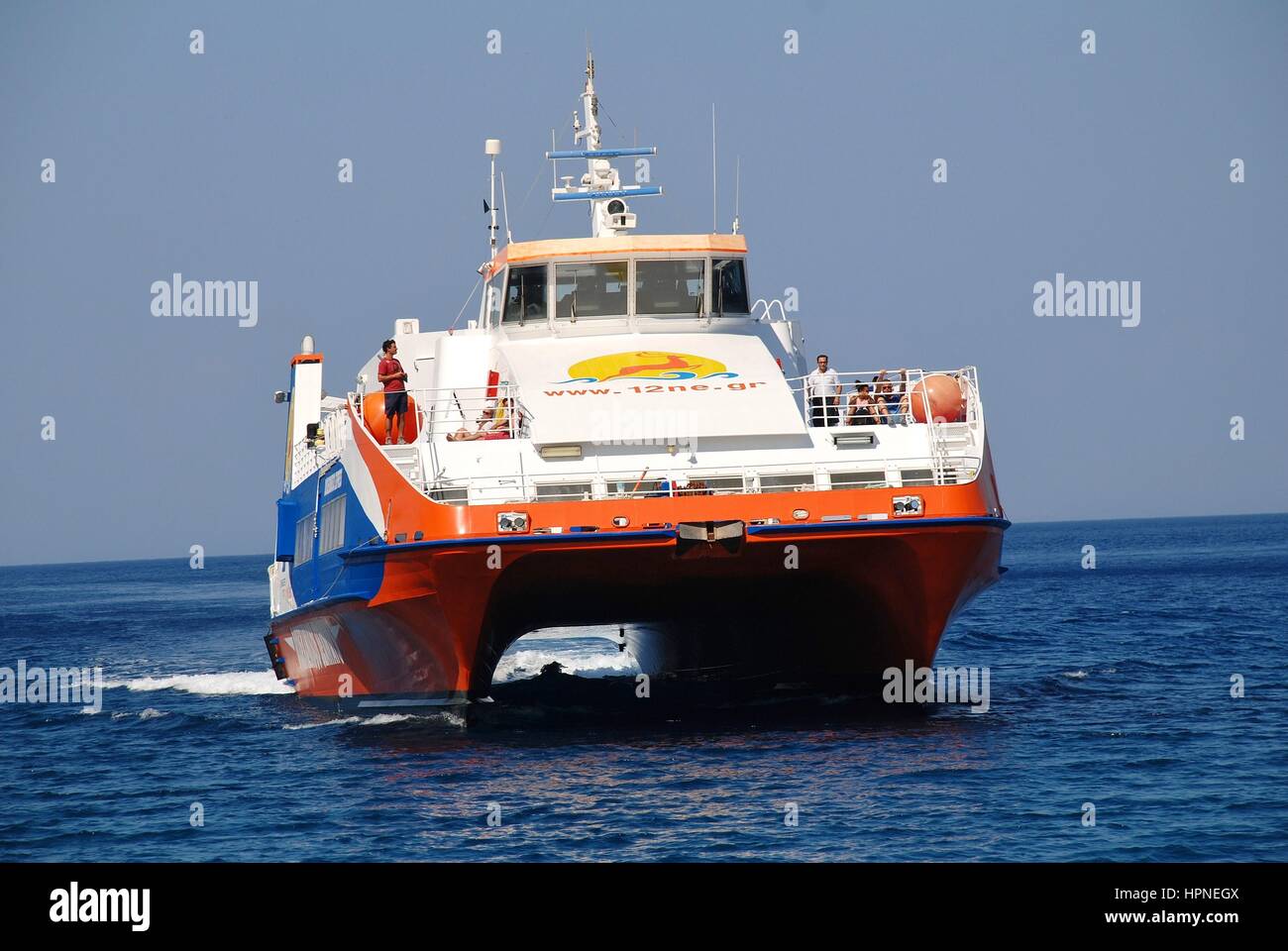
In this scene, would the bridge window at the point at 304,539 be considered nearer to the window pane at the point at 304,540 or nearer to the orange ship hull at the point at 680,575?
the window pane at the point at 304,540

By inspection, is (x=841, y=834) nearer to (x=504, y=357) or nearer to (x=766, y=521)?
(x=766, y=521)

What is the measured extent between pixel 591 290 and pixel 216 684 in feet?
37.1

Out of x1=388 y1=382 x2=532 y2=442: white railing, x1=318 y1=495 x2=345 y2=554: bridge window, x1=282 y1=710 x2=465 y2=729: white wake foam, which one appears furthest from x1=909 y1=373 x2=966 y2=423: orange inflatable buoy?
x1=318 y1=495 x2=345 y2=554: bridge window

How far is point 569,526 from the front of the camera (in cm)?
1525

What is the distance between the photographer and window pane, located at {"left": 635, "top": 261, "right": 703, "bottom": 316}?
62.5 feet

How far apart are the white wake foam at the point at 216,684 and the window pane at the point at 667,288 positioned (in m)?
9.14

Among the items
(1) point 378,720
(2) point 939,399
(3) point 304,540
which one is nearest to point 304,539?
(3) point 304,540

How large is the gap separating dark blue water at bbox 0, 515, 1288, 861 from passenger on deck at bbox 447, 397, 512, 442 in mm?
3069

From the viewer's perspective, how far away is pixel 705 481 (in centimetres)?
1622

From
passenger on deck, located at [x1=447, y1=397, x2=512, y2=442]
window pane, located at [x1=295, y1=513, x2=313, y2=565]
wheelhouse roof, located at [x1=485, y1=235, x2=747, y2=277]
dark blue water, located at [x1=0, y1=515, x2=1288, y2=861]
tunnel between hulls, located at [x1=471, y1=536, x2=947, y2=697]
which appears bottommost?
dark blue water, located at [x1=0, y1=515, x2=1288, y2=861]

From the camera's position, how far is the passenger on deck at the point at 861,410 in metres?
17.2

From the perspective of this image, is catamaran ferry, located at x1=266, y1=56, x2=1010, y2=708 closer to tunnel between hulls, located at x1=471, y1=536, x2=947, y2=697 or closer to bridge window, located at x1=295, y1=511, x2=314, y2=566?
tunnel between hulls, located at x1=471, y1=536, x2=947, y2=697

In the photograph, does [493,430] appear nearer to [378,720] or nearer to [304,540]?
[378,720]

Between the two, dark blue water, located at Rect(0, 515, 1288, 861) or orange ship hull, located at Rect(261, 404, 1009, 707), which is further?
orange ship hull, located at Rect(261, 404, 1009, 707)
